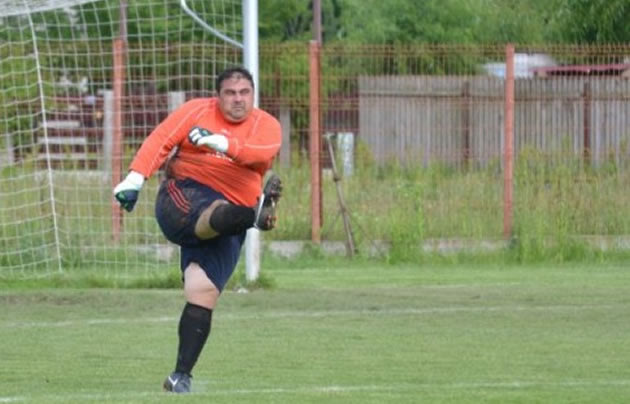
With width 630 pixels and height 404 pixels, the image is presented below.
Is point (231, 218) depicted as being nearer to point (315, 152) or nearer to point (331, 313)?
point (331, 313)

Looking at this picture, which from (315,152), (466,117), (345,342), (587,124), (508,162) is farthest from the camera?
(587,124)

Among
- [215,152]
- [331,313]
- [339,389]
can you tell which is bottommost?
[331,313]

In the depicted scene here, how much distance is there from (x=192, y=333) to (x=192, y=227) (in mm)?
615

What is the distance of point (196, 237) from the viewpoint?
9438 mm

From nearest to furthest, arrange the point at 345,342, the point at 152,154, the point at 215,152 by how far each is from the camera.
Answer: the point at 152,154
the point at 215,152
the point at 345,342

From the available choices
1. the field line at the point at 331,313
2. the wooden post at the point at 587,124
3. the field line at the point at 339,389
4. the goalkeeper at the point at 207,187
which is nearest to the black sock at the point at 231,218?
the goalkeeper at the point at 207,187

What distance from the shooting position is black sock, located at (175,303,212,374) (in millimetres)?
9398

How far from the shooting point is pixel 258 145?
9.45 m

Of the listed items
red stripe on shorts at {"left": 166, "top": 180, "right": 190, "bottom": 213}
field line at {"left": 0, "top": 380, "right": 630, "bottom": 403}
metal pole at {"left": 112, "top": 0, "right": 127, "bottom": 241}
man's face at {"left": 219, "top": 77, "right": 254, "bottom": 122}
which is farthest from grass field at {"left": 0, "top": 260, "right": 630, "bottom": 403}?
metal pole at {"left": 112, "top": 0, "right": 127, "bottom": 241}

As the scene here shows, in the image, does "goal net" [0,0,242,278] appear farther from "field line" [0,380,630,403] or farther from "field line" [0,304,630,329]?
"field line" [0,380,630,403]

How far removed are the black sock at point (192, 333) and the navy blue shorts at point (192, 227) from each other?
20 centimetres

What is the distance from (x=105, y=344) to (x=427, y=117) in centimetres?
1018

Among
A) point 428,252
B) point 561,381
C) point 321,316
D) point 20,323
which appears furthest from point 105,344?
point 428,252

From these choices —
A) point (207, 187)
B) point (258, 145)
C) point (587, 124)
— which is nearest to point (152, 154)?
point (207, 187)
